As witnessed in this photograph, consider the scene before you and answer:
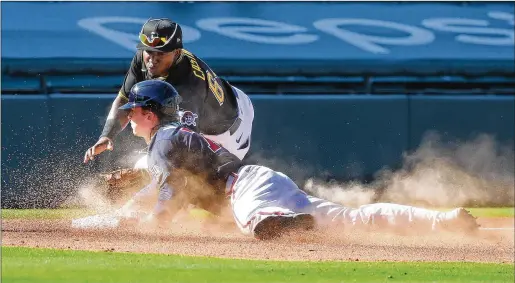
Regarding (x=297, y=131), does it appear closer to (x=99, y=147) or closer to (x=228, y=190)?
(x=99, y=147)

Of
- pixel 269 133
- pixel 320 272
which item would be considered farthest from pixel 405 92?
pixel 320 272

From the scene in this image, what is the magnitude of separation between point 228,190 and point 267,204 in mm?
247

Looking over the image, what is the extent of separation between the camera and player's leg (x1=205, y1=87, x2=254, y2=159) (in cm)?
625

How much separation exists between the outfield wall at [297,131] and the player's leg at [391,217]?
3.63 m

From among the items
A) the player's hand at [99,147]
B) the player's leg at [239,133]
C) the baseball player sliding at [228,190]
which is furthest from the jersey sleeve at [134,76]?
the player's leg at [239,133]

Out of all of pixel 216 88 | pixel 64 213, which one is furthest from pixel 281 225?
pixel 64 213

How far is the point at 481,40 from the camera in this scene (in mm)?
9648

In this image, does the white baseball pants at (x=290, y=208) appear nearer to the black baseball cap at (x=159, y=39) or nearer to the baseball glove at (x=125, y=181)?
the black baseball cap at (x=159, y=39)

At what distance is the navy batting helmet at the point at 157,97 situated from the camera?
16.6 ft

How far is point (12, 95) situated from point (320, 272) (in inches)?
199

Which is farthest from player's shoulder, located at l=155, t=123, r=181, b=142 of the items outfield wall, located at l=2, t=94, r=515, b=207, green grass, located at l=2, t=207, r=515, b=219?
outfield wall, located at l=2, t=94, r=515, b=207

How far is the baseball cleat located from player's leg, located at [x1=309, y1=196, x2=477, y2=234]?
0.10 meters

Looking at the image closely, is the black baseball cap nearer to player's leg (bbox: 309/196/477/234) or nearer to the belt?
the belt

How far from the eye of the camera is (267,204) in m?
4.91
